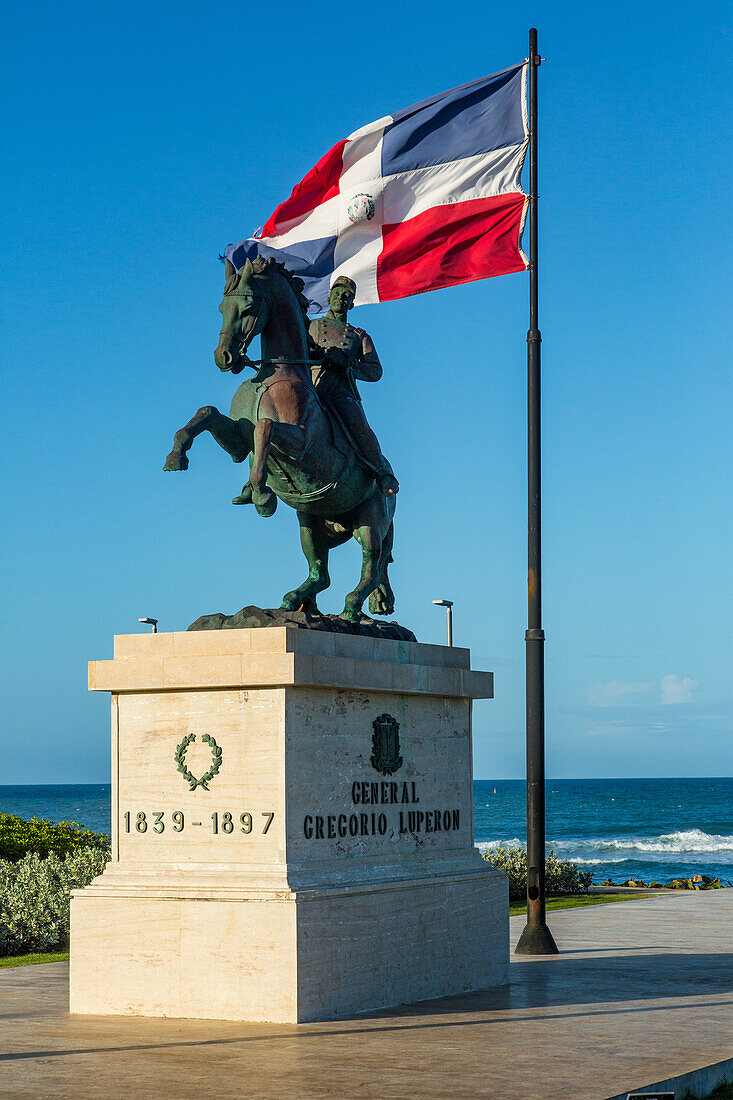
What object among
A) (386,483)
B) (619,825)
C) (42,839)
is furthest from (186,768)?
(619,825)

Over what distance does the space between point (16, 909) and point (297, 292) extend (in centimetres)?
774

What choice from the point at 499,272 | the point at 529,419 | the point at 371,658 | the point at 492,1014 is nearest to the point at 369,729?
the point at 371,658

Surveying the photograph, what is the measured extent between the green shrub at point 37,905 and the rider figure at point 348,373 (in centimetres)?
669

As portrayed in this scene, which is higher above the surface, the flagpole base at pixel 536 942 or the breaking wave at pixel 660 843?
the flagpole base at pixel 536 942

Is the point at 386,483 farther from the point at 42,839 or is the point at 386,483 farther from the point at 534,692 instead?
the point at 42,839

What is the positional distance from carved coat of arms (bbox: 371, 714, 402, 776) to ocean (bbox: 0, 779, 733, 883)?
976 inches

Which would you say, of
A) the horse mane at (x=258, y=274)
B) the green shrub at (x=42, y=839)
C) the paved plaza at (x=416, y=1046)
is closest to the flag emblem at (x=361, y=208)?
the horse mane at (x=258, y=274)

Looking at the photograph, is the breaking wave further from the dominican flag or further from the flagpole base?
the dominican flag

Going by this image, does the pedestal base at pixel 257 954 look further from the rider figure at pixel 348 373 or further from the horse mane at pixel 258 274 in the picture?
the horse mane at pixel 258 274

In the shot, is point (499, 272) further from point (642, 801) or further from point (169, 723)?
point (642, 801)

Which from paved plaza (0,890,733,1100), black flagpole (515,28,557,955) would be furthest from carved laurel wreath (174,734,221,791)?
black flagpole (515,28,557,955)

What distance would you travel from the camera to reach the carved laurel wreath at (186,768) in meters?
10.0

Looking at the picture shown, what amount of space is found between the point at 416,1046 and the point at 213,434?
4.63m

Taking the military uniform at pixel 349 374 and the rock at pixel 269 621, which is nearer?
the rock at pixel 269 621
